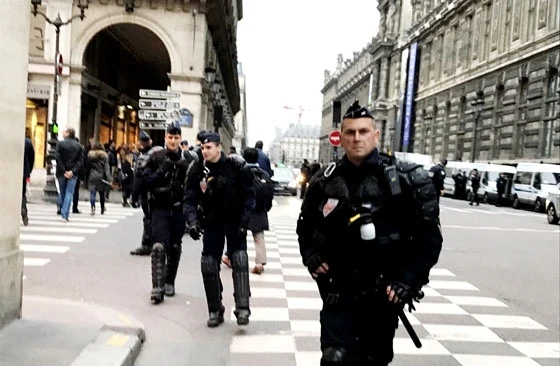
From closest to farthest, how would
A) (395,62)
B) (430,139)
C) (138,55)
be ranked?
1. (138,55)
2. (430,139)
3. (395,62)

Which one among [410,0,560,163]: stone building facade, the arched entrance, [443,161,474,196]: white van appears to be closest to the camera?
the arched entrance

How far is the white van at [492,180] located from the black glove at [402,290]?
109 ft

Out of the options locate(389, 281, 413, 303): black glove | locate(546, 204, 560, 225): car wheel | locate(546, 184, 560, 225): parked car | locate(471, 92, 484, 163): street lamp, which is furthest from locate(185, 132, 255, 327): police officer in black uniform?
locate(471, 92, 484, 163): street lamp

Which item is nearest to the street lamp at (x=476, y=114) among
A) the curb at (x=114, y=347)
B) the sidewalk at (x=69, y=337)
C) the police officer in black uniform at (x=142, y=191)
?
the police officer in black uniform at (x=142, y=191)

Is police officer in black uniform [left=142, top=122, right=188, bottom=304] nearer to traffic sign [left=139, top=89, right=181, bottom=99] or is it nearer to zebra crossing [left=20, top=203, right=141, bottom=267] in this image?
zebra crossing [left=20, top=203, right=141, bottom=267]

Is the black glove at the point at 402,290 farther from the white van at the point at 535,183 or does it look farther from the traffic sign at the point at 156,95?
the white van at the point at 535,183

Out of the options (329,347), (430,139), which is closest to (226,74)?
(430,139)

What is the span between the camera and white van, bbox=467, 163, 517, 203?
35.1 meters

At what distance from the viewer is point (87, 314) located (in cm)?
595

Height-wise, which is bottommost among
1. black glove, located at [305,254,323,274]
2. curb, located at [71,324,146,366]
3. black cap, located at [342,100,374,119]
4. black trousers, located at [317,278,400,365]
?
curb, located at [71,324,146,366]

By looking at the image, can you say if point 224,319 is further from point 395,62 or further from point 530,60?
point 395,62

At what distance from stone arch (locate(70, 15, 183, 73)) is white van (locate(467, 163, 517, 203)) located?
64.6 ft

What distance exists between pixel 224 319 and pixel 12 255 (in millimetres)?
2138

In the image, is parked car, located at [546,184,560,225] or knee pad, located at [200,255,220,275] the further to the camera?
parked car, located at [546,184,560,225]
